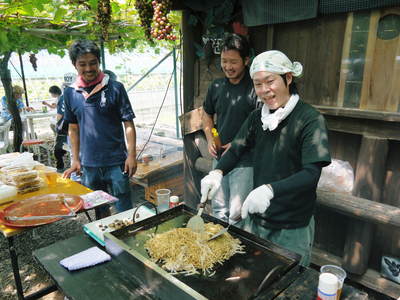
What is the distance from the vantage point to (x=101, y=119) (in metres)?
3.50

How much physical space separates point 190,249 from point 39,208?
169cm

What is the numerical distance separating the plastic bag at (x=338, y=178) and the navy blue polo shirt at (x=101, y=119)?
2330 millimetres

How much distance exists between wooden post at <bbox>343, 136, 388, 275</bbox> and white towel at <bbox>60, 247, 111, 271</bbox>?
8.40 feet

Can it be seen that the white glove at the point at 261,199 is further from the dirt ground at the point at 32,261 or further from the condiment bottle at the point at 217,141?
the dirt ground at the point at 32,261

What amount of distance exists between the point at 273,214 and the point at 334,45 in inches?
81.8

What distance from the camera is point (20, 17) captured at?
5.79 metres

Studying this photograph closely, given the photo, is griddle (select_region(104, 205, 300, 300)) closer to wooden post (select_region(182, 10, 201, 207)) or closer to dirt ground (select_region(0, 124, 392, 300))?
dirt ground (select_region(0, 124, 392, 300))

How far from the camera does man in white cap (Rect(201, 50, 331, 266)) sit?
1.88m

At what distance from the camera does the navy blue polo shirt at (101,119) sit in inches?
137

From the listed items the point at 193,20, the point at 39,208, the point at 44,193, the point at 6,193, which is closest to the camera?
the point at 39,208

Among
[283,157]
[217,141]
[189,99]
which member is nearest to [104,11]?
[189,99]

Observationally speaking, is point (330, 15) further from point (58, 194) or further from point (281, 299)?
point (58, 194)

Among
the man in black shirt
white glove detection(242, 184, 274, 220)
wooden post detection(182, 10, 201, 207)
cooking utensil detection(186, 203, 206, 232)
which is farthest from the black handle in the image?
wooden post detection(182, 10, 201, 207)

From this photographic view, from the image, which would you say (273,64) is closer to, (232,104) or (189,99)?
(232,104)
